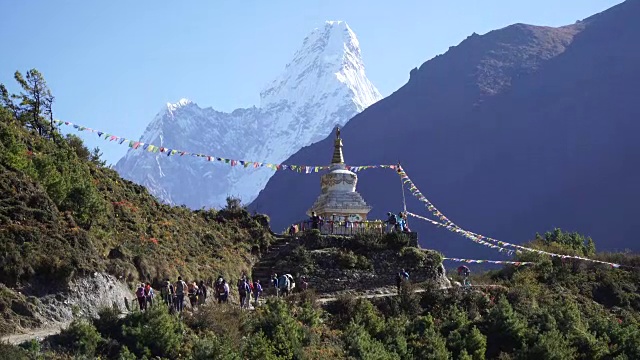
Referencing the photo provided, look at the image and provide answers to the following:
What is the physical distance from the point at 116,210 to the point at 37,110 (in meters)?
12.9

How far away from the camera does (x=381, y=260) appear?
3788 cm

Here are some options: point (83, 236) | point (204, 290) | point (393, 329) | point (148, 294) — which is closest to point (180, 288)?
point (148, 294)

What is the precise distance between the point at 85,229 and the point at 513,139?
130 metres

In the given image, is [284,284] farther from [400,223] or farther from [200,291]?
[400,223]

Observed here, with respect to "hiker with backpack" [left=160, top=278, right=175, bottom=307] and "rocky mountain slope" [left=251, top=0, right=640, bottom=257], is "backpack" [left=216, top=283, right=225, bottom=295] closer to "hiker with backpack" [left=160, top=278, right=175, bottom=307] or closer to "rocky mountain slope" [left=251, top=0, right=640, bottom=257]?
"hiker with backpack" [left=160, top=278, right=175, bottom=307]

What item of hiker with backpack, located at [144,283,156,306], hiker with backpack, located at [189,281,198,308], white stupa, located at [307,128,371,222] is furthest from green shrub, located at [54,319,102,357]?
white stupa, located at [307,128,371,222]

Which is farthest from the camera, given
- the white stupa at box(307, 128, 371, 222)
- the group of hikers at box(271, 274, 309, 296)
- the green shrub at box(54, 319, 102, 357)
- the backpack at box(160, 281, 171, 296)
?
the white stupa at box(307, 128, 371, 222)

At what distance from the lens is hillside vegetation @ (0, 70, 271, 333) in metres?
26.1

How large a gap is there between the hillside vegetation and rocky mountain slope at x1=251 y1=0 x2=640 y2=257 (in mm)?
89228

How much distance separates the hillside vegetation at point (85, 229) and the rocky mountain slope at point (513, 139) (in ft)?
293

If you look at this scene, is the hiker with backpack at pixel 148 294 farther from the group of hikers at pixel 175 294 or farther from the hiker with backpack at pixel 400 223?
Result: the hiker with backpack at pixel 400 223

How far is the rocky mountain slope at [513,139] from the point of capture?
136 meters

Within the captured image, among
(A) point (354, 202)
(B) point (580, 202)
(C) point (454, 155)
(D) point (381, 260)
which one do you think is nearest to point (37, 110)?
(A) point (354, 202)

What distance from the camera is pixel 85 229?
3064cm
